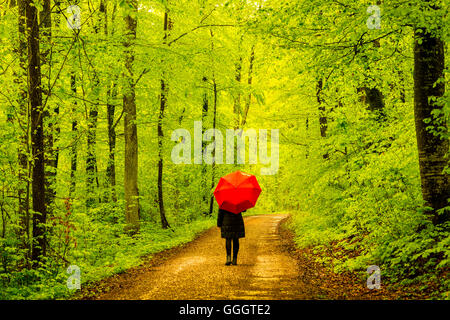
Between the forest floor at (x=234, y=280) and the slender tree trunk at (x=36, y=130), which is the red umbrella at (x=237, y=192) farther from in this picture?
the slender tree trunk at (x=36, y=130)

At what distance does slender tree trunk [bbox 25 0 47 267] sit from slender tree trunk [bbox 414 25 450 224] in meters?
8.58

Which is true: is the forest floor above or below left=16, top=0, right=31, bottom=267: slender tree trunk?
below

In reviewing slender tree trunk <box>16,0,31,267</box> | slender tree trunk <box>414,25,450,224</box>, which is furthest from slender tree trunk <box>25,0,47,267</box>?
slender tree trunk <box>414,25,450,224</box>

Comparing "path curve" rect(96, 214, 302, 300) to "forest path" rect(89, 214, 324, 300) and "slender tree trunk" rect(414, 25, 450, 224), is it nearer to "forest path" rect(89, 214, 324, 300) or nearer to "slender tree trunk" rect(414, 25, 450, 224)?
"forest path" rect(89, 214, 324, 300)

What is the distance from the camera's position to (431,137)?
754 centimetres

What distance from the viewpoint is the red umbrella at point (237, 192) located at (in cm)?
927

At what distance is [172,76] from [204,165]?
10413 millimetres

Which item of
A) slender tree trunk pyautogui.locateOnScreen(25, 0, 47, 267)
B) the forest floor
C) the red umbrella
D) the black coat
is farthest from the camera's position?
the black coat

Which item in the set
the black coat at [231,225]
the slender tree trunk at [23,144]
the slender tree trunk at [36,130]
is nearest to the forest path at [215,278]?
the black coat at [231,225]

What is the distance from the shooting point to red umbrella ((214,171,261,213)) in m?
9.27

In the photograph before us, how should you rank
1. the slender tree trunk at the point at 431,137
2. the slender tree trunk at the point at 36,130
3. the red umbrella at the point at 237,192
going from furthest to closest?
the red umbrella at the point at 237,192 → the slender tree trunk at the point at 36,130 → the slender tree trunk at the point at 431,137

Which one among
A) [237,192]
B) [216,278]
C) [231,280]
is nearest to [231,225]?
[237,192]

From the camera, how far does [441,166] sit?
7.49 meters

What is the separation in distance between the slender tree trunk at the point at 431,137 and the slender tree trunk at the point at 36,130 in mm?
8577
